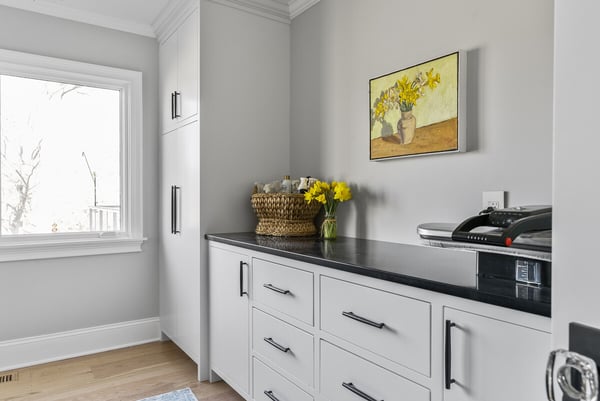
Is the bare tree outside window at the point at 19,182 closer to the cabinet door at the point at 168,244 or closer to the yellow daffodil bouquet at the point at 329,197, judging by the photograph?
the cabinet door at the point at 168,244

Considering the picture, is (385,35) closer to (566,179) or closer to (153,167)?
(566,179)

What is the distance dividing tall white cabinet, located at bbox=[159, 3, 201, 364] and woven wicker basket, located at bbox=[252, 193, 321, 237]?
419 millimetres

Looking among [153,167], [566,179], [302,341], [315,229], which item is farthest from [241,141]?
[566,179]

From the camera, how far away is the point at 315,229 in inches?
95.4

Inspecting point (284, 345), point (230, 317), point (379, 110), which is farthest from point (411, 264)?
point (230, 317)

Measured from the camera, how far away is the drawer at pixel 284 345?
1.62 meters

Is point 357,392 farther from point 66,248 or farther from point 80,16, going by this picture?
point 80,16

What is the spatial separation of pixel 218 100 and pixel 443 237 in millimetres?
1738

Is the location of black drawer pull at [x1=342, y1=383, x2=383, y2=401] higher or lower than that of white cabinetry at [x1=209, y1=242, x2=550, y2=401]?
lower

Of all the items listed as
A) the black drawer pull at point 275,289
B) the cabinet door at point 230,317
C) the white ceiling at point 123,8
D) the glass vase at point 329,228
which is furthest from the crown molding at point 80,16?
the black drawer pull at point 275,289

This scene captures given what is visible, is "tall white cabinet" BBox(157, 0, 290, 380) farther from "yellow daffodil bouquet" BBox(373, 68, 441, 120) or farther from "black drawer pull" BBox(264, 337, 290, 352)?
"yellow daffodil bouquet" BBox(373, 68, 441, 120)

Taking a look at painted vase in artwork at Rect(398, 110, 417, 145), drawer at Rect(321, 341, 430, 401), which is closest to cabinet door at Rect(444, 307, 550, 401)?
drawer at Rect(321, 341, 430, 401)

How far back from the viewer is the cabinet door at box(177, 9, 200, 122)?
2459 mm

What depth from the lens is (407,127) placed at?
191 centimetres
